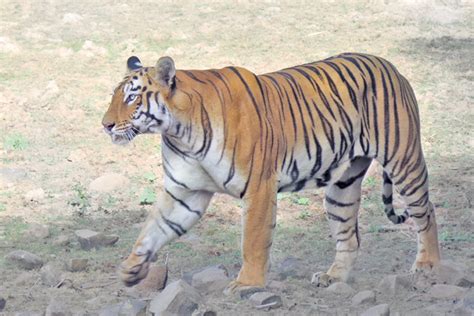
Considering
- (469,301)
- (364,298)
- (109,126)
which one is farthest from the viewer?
(364,298)

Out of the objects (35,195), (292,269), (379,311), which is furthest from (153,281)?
(35,195)

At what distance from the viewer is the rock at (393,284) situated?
629cm

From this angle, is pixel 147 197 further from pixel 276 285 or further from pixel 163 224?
pixel 276 285

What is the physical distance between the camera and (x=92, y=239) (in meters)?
Result: 7.41

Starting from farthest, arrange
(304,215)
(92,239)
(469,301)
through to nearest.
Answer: (304,215) < (92,239) < (469,301)

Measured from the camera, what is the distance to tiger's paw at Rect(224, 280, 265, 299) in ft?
19.8

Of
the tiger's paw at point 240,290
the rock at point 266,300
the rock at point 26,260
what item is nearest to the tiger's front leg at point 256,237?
the tiger's paw at point 240,290

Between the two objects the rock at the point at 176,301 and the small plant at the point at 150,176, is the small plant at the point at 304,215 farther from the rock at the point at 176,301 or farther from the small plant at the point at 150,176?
the rock at the point at 176,301

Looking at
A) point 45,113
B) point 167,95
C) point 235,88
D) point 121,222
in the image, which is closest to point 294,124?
point 235,88

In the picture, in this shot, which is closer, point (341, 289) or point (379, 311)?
point (379, 311)

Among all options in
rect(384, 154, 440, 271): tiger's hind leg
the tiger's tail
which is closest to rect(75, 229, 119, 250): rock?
the tiger's tail

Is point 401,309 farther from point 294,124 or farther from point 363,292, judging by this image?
point 294,124

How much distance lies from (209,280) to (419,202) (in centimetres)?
140

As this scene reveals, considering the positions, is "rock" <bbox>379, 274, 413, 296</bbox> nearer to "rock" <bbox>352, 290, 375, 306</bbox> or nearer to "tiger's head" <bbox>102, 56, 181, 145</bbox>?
"rock" <bbox>352, 290, 375, 306</bbox>
